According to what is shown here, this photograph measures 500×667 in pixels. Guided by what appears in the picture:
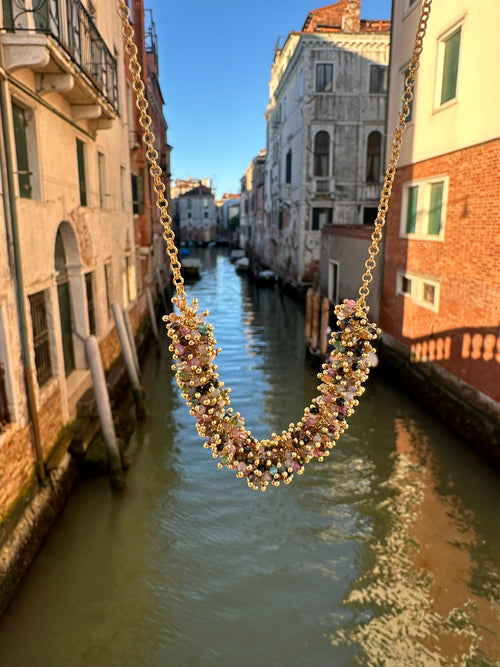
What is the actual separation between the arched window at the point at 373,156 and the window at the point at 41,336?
2064 centimetres

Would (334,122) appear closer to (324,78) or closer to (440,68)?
(324,78)

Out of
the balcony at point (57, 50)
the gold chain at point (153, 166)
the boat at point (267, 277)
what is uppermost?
the balcony at point (57, 50)

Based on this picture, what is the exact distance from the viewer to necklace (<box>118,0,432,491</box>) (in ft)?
9.21

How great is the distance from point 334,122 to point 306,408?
2296cm

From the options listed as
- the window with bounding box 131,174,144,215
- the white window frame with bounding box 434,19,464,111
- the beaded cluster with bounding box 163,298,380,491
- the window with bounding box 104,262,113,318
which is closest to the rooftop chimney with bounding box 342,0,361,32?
the window with bounding box 131,174,144,215

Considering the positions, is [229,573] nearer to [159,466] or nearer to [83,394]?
[159,466]

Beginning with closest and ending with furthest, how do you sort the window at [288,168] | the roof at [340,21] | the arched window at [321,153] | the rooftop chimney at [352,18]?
the rooftop chimney at [352,18]
the roof at [340,21]
the arched window at [321,153]
the window at [288,168]

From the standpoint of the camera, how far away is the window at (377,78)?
901 inches

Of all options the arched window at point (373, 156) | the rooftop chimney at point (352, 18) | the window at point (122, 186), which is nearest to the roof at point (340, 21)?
the rooftop chimney at point (352, 18)

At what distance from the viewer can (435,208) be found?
955 centimetres

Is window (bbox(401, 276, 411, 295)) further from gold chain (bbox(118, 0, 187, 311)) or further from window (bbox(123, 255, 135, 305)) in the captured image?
gold chain (bbox(118, 0, 187, 311))

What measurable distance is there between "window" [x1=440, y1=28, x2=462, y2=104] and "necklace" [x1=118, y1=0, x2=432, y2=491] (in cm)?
671

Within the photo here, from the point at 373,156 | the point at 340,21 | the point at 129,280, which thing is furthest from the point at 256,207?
the point at 129,280

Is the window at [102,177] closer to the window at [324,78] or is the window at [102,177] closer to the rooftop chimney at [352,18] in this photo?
the window at [324,78]
